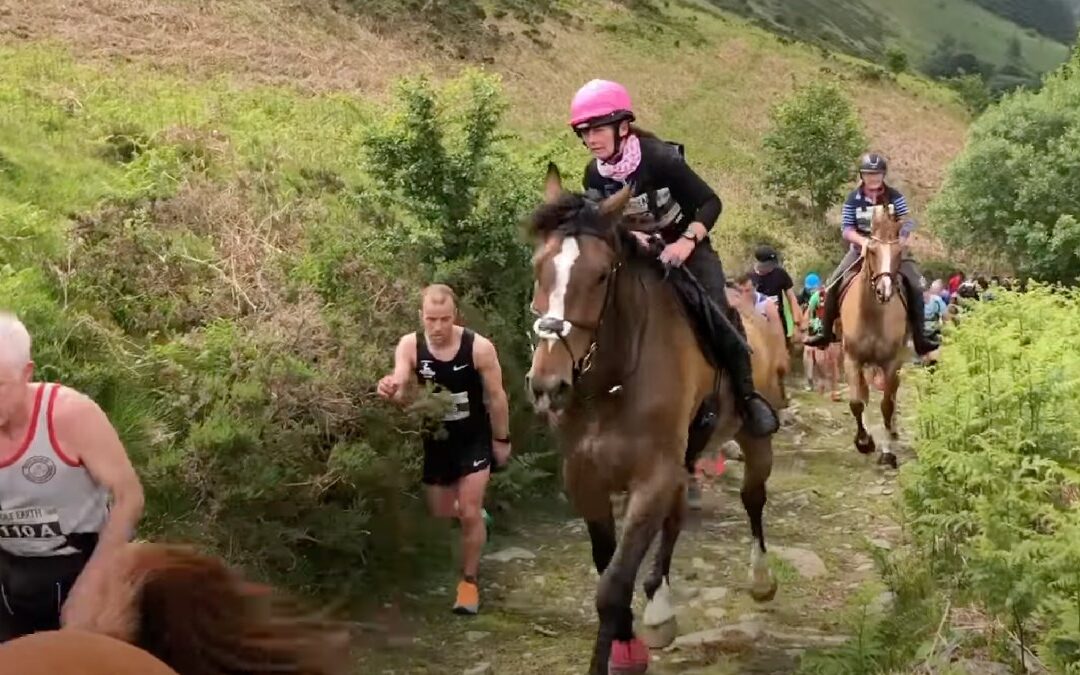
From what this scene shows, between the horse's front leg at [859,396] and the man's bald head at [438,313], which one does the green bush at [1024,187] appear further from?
Answer: the man's bald head at [438,313]

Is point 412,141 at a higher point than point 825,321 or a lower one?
higher

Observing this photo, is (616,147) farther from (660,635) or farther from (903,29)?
(903,29)

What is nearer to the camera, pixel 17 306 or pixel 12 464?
pixel 12 464

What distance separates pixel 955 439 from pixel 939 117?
2469 inches

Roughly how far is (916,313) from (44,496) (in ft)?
31.5

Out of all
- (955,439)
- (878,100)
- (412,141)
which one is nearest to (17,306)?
(412,141)

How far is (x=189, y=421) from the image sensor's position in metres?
6.15

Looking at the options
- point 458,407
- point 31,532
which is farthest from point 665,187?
point 31,532

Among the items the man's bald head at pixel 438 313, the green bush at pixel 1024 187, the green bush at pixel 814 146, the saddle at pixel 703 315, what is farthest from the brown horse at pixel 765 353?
the green bush at pixel 814 146

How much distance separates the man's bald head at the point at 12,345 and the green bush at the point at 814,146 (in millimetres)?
38097

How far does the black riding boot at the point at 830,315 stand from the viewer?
1188cm

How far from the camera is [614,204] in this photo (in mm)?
5281

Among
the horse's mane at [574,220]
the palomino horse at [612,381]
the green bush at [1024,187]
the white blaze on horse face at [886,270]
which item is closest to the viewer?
the palomino horse at [612,381]

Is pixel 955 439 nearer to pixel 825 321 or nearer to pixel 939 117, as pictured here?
pixel 825 321
